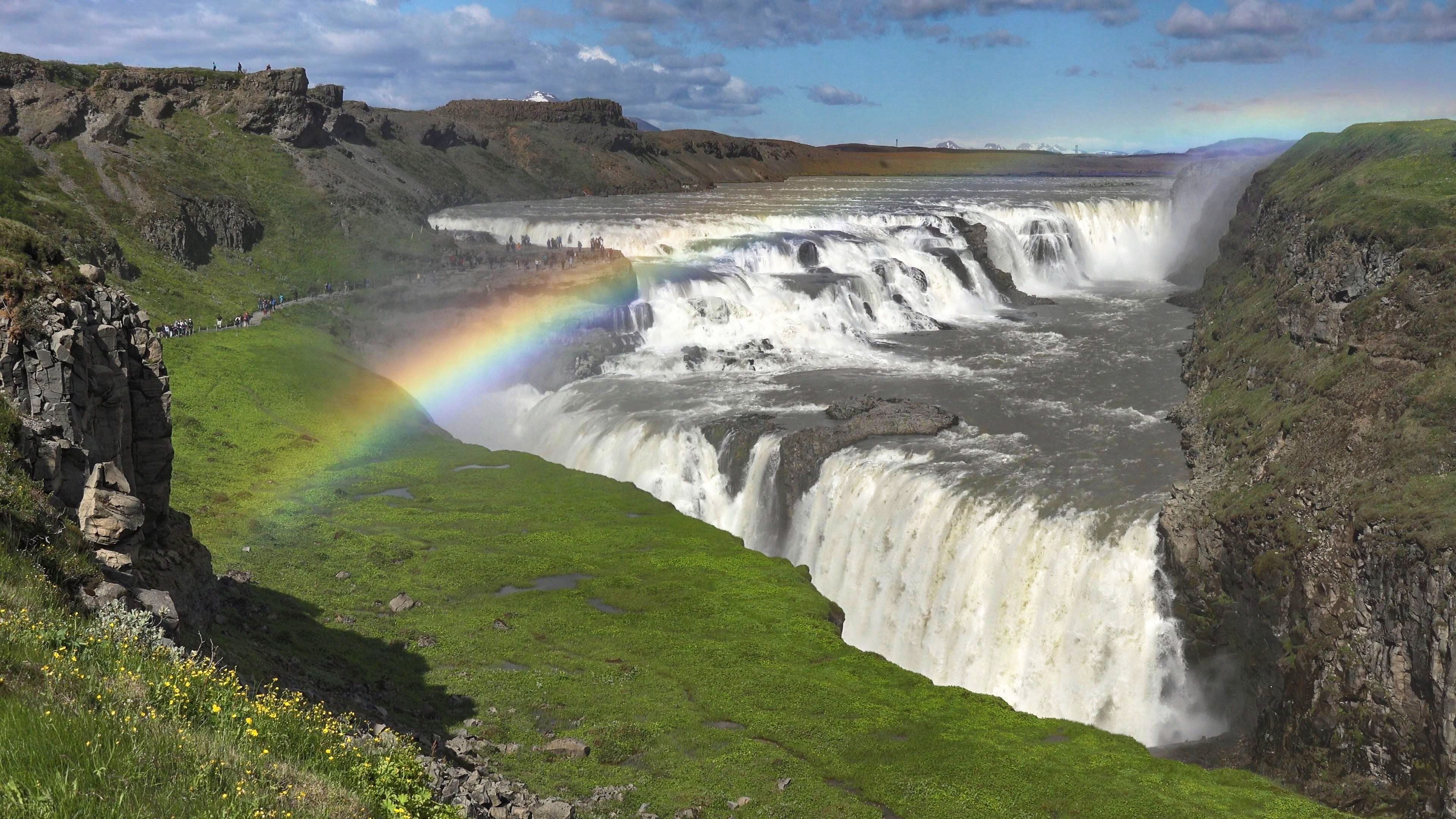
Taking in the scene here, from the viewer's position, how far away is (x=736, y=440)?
49875 millimetres

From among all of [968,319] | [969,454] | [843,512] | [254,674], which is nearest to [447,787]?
[254,674]

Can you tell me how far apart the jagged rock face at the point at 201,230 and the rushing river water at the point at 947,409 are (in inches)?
1013

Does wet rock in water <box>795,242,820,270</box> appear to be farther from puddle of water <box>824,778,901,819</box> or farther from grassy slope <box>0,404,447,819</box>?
grassy slope <box>0,404,447,819</box>

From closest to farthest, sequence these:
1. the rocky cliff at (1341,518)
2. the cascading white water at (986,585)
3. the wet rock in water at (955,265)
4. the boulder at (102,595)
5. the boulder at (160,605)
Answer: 1. the boulder at (102,595)
2. the boulder at (160,605)
3. the rocky cliff at (1341,518)
4. the cascading white water at (986,585)
5. the wet rock in water at (955,265)

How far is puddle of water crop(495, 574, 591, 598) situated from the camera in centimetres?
3759

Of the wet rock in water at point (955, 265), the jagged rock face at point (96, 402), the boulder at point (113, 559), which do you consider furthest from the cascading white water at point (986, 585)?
the wet rock in water at point (955, 265)

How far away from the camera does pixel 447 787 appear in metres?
18.0

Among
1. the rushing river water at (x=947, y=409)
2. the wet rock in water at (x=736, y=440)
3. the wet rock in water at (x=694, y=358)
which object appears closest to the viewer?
the rushing river water at (x=947, y=409)

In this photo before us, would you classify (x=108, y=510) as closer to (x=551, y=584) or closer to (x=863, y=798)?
(x=863, y=798)

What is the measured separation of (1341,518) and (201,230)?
85.7m

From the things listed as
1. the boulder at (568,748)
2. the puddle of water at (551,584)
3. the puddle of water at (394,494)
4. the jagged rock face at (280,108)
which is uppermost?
the jagged rock face at (280,108)

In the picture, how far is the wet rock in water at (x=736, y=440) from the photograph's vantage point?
161ft

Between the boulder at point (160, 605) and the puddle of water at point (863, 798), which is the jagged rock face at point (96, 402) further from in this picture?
the puddle of water at point (863, 798)

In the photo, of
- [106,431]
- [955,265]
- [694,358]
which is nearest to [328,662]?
[106,431]
